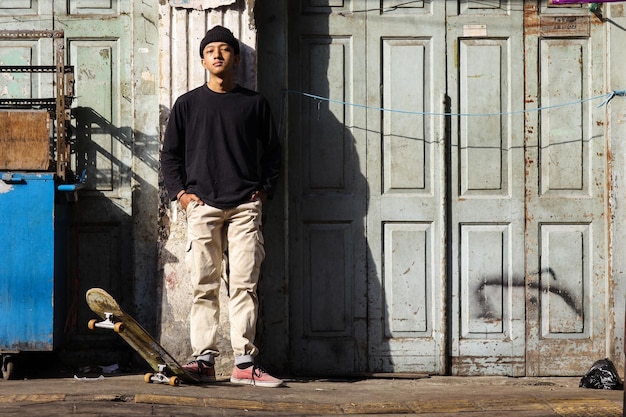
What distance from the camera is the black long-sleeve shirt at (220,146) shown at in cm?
698

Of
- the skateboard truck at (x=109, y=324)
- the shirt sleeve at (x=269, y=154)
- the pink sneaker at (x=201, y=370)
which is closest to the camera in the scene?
the skateboard truck at (x=109, y=324)

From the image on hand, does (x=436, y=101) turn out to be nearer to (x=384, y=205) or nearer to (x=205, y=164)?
(x=384, y=205)

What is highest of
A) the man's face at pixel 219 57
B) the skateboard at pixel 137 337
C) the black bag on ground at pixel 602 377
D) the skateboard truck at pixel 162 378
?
the man's face at pixel 219 57

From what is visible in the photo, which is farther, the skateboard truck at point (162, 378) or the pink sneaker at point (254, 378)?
the pink sneaker at point (254, 378)

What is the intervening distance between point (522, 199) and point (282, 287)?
1.79 m

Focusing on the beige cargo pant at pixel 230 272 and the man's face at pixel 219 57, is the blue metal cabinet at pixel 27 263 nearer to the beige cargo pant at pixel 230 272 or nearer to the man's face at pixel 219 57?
the beige cargo pant at pixel 230 272

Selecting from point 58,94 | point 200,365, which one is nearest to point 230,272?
point 200,365

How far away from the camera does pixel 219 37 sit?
6945 millimetres

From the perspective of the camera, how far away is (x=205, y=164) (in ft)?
22.9

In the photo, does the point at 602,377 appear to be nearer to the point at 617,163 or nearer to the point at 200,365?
the point at 617,163

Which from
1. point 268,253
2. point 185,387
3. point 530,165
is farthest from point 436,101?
point 185,387

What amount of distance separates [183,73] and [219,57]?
1.35 feet

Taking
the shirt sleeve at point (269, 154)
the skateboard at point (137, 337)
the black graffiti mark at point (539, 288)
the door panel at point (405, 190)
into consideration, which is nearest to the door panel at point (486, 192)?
the black graffiti mark at point (539, 288)

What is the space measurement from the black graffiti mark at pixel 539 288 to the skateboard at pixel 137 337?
2.13m
